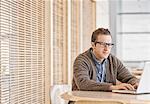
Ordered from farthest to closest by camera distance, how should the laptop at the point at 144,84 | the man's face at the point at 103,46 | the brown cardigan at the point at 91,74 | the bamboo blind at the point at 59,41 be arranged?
the bamboo blind at the point at 59,41 < the man's face at the point at 103,46 < the brown cardigan at the point at 91,74 < the laptop at the point at 144,84

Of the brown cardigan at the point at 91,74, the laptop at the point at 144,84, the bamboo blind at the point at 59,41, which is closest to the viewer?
the laptop at the point at 144,84

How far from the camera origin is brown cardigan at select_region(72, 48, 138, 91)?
2588 mm

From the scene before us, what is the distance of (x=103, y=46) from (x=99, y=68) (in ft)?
0.64

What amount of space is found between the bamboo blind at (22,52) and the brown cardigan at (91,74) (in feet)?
1.52

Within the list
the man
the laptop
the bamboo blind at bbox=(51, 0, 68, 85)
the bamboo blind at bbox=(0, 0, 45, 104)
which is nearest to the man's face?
the man

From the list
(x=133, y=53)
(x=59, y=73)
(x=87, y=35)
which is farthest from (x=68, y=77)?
(x=133, y=53)

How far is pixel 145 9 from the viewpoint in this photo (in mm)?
7082

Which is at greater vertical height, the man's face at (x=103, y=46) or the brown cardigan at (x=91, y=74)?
the man's face at (x=103, y=46)

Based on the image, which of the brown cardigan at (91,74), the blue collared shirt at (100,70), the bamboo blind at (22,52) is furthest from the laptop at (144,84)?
the bamboo blind at (22,52)

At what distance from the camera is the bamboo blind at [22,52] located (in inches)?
104

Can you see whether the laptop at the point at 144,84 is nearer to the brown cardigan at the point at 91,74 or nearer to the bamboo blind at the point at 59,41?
the brown cardigan at the point at 91,74

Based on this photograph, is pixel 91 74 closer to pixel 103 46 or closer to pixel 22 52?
pixel 103 46

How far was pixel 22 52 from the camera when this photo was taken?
298 centimetres

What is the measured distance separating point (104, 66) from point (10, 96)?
82cm
